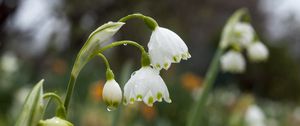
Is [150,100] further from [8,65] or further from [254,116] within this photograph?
[8,65]

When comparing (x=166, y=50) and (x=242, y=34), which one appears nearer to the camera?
(x=166, y=50)

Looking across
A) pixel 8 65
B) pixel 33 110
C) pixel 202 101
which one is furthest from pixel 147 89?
pixel 8 65

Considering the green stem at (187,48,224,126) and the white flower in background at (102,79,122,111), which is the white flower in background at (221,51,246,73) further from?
the white flower in background at (102,79,122,111)

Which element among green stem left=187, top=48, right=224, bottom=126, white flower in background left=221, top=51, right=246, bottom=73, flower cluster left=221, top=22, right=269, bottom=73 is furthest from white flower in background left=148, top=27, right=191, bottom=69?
white flower in background left=221, top=51, right=246, bottom=73

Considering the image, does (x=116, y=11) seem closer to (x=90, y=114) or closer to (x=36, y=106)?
(x=90, y=114)

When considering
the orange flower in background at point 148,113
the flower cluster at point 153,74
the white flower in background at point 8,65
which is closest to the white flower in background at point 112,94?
the flower cluster at point 153,74

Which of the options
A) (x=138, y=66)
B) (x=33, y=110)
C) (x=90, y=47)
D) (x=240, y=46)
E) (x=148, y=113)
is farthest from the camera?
(x=138, y=66)

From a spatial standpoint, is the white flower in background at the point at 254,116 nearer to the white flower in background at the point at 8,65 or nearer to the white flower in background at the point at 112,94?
the white flower in background at the point at 112,94
